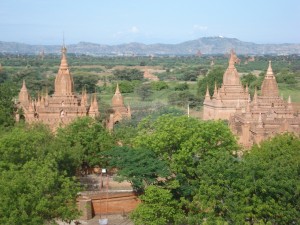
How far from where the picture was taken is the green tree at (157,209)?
27.8 metres

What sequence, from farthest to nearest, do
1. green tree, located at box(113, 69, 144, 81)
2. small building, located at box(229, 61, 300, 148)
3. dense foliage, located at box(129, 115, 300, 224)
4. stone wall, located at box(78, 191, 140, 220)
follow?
green tree, located at box(113, 69, 144, 81) → small building, located at box(229, 61, 300, 148) → stone wall, located at box(78, 191, 140, 220) → dense foliage, located at box(129, 115, 300, 224)

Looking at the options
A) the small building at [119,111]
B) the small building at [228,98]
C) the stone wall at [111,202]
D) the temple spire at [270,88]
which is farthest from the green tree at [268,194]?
the small building at [119,111]

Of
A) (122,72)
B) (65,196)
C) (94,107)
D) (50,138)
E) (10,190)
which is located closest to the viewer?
(10,190)

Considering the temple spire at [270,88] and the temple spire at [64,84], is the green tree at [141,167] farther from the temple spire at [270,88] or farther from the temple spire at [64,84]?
the temple spire at [270,88]

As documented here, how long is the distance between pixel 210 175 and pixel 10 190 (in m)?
9.39

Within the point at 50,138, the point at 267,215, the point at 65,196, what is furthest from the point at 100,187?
the point at 267,215

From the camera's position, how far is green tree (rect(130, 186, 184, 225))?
91.1 feet

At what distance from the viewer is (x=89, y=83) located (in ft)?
400

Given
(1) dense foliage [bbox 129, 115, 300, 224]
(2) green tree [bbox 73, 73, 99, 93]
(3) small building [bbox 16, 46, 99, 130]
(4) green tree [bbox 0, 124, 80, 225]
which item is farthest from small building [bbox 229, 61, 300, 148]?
(2) green tree [bbox 73, 73, 99, 93]

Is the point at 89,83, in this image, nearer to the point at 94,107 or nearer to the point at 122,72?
the point at 122,72

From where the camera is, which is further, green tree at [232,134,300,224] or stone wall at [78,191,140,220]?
stone wall at [78,191,140,220]

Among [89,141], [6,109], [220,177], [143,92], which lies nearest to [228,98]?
[6,109]

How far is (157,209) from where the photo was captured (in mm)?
27906

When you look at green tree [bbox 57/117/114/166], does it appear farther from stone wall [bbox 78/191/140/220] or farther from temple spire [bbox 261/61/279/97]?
temple spire [bbox 261/61/279/97]
